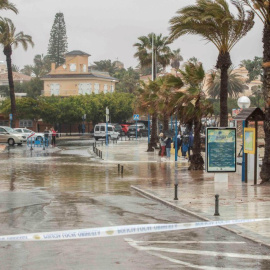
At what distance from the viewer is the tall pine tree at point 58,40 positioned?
150 meters

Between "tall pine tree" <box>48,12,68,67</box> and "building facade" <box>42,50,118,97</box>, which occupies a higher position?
"tall pine tree" <box>48,12,68,67</box>

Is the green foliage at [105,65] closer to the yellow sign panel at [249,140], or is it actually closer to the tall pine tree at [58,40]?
the tall pine tree at [58,40]

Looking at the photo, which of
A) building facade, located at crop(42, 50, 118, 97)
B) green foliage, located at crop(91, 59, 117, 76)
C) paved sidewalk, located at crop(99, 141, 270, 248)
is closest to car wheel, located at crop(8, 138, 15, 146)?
paved sidewalk, located at crop(99, 141, 270, 248)

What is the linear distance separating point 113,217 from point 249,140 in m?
9.23

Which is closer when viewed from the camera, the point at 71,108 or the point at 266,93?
the point at 266,93

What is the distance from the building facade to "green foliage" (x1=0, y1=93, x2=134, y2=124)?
1887 cm

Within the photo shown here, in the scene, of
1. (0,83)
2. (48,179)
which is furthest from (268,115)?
(0,83)

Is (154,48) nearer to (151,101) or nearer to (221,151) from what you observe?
(151,101)

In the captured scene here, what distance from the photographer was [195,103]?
3012cm

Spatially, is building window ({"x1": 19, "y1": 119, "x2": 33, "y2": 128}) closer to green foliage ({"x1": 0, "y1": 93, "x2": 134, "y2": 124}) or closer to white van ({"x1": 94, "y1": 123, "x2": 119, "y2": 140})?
green foliage ({"x1": 0, "y1": 93, "x2": 134, "y2": 124})

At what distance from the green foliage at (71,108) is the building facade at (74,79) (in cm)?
1887

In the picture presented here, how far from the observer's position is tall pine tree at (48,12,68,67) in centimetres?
15012

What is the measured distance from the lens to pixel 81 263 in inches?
402

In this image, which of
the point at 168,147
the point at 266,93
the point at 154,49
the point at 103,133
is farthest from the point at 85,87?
the point at 266,93
